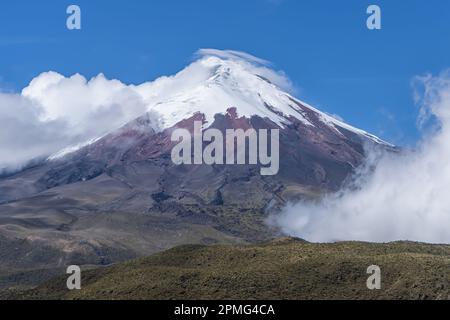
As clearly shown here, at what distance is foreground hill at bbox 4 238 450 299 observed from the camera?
125062mm

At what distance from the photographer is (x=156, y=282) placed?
130 meters

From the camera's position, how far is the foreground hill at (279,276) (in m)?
125

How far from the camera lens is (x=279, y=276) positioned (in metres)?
131
